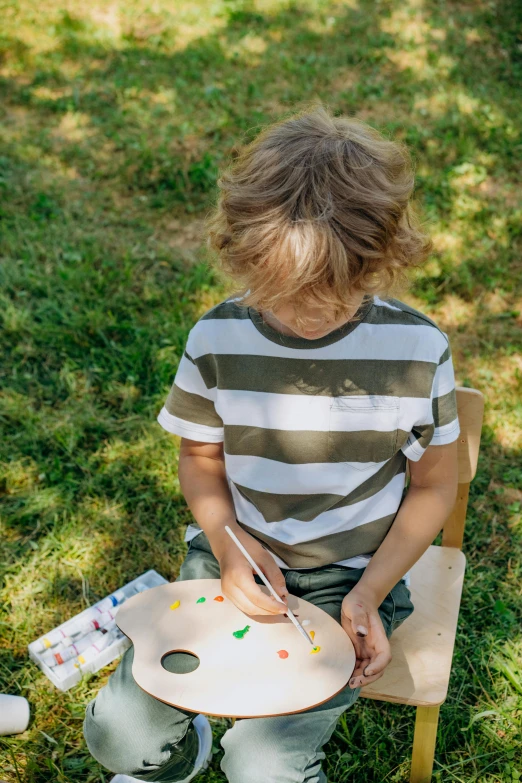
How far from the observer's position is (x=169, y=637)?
56.2 inches

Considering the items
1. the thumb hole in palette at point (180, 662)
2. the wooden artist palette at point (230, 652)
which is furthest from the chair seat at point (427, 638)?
the thumb hole in palette at point (180, 662)

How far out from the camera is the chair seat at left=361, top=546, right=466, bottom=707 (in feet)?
4.97

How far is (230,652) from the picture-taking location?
1395mm

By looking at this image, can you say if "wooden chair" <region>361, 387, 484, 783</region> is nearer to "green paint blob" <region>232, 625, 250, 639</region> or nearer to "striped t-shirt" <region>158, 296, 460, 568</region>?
"striped t-shirt" <region>158, 296, 460, 568</region>

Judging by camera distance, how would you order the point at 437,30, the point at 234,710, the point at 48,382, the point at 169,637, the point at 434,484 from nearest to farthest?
the point at 234,710 → the point at 169,637 → the point at 434,484 → the point at 48,382 → the point at 437,30

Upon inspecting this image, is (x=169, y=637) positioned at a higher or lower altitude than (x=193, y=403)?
lower

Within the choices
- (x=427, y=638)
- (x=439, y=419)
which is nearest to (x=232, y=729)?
(x=427, y=638)

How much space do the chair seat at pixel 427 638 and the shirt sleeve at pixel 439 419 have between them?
1.21 feet

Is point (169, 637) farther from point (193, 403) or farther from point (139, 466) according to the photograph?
point (139, 466)

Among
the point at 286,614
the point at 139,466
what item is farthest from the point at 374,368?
the point at 139,466

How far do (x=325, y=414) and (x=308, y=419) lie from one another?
1.4 inches

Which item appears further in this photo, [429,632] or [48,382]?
[48,382]

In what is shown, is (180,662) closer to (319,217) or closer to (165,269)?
(319,217)

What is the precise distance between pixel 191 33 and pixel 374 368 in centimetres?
443
